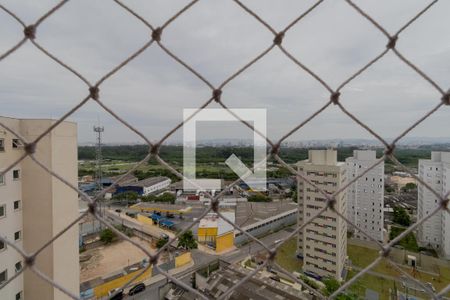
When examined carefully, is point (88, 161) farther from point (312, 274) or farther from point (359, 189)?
point (359, 189)

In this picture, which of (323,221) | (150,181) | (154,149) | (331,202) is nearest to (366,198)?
(323,221)

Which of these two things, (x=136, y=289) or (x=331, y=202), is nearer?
(x=331, y=202)

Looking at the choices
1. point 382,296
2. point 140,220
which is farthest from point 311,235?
point 140,220

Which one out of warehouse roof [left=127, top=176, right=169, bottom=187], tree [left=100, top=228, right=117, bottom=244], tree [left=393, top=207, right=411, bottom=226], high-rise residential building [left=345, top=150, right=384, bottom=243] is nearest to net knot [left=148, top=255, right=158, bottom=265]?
high-rise residential building [left=345, top=150, right=384, bottom=243]

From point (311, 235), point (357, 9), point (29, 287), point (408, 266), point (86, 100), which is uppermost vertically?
A: point (357, 9)

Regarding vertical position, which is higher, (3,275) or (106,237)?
(3,275)

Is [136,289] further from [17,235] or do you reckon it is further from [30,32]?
[30,32]

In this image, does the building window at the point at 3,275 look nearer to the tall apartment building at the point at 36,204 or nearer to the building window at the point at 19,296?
the tall apartment building at the point at 36,204
